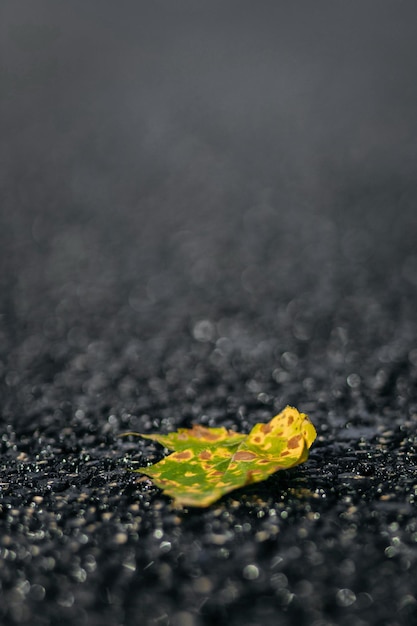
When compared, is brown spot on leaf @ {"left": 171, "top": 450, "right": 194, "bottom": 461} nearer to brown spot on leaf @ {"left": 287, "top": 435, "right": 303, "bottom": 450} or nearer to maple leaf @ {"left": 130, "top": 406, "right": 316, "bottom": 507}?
maple leaf @ {"left": 130, "top": 406, "right": 316, "bottom": 507}

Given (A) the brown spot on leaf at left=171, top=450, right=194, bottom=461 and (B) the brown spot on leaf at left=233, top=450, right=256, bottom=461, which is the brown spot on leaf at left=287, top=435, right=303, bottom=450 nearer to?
(B) the brown spot on leaf at left=233, top=450, right=256, bottom=461

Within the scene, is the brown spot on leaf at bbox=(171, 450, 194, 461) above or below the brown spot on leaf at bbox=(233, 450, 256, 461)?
below

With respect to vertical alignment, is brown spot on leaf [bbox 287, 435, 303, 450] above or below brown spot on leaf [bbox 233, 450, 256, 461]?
above

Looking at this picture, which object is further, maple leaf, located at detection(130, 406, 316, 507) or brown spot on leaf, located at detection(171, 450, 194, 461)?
brown spot on leaf, located at detection(171, 450, 194, 461)

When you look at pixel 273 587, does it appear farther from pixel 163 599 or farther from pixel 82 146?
pixel 82 146

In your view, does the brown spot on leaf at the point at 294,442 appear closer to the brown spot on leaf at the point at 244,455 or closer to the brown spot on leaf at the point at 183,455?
the brown spot on leaf at the point at 244,455

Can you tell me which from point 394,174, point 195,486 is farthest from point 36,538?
point 394,174

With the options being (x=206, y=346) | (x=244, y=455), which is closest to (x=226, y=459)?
(x=244, y=455)

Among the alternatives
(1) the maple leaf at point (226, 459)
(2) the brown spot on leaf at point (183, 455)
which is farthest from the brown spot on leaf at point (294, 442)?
(2) the brown spot on leaf at point (183, 455)

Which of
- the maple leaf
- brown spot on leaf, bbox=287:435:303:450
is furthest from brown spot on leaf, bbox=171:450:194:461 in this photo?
brown spot on leaf, bbox=287:435:303:450
